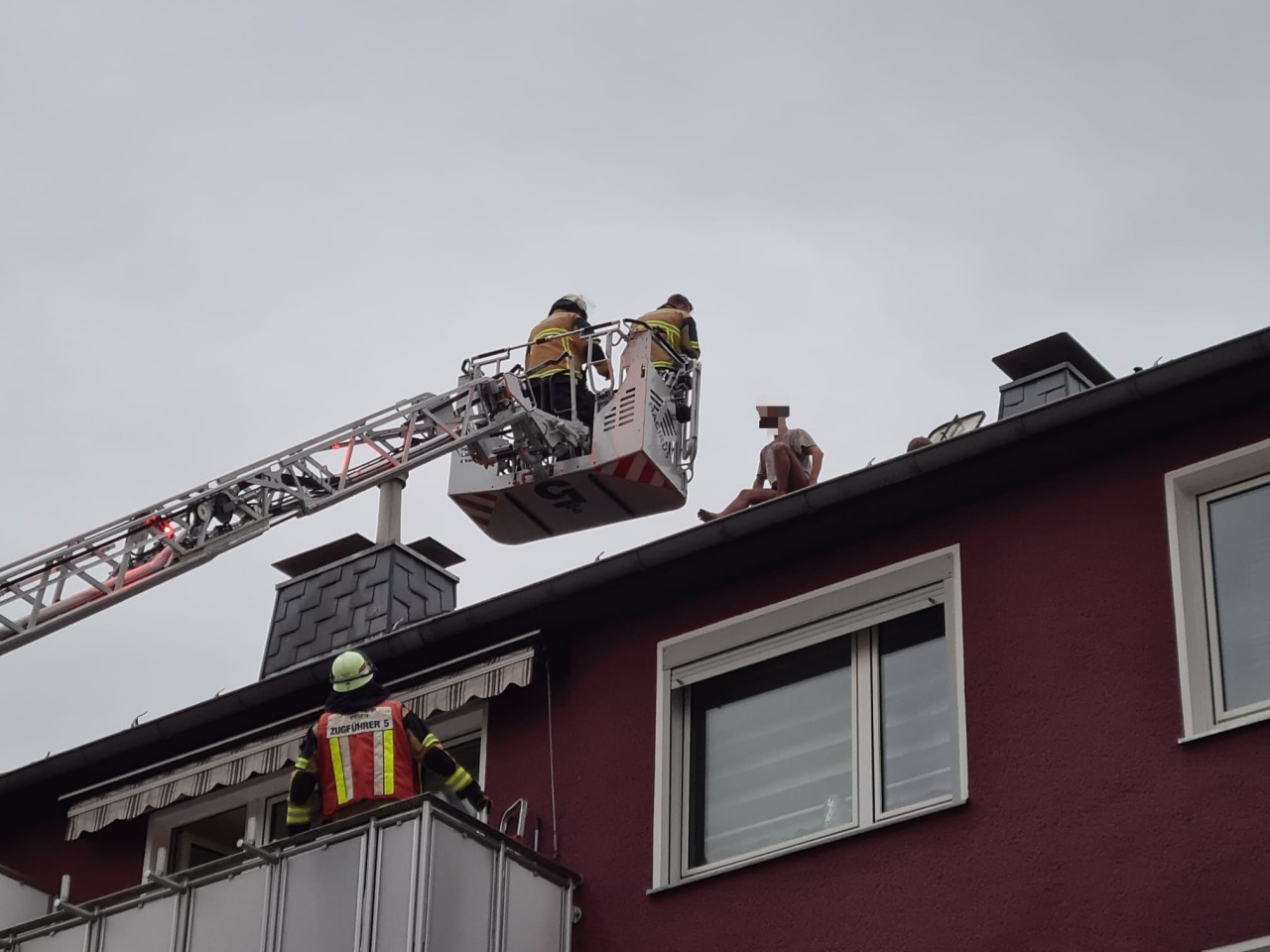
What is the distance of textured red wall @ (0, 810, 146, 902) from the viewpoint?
1531cm

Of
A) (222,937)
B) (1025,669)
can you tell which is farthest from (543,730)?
(1025,669)

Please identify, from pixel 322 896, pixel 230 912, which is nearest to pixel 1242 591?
pixel 322 896

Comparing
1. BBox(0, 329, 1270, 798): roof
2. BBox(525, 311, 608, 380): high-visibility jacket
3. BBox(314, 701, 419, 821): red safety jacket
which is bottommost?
BBox(314, 701, 419, 821): red safety jacket

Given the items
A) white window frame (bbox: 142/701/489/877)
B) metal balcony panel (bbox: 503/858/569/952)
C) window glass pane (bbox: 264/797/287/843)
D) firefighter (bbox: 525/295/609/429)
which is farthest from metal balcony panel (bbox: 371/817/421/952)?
firefighter (bbox: 525/295/609/429)

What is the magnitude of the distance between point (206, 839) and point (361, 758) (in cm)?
309

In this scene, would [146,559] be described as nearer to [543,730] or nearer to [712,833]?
[543,730]

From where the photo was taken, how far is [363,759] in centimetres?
1280

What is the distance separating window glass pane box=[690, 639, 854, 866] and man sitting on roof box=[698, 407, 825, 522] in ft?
3.41

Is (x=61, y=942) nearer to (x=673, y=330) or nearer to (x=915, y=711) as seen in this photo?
(x=915, y=711)

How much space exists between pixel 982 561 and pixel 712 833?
2148 millimetres

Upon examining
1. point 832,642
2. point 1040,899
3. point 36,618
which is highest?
point 36,618

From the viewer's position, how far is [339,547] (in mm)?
18844

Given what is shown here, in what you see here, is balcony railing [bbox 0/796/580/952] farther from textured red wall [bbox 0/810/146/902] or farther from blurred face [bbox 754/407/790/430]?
blurred face [bbox 754/407/790/430]

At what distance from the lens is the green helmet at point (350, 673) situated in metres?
13.0
